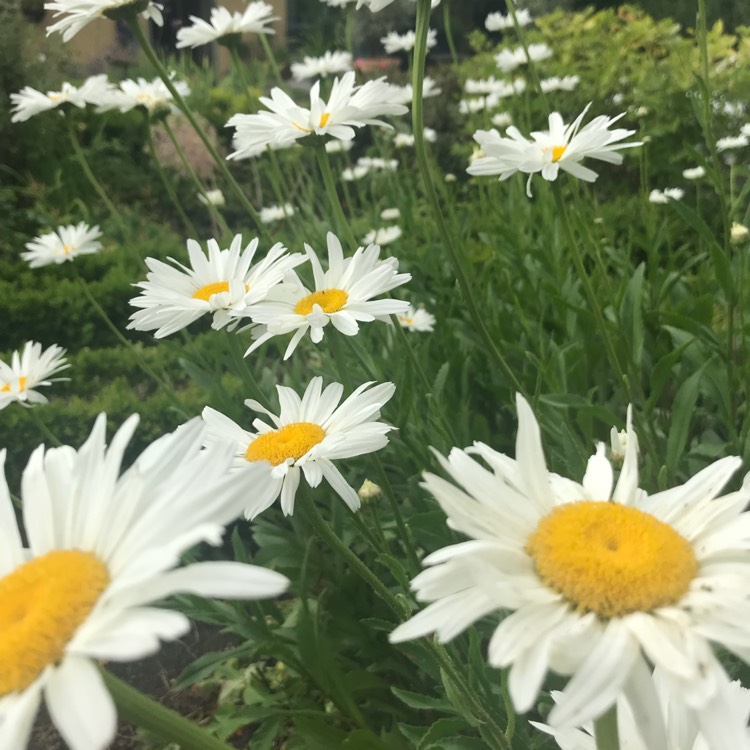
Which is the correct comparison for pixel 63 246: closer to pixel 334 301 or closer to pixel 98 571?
pixel 334 301

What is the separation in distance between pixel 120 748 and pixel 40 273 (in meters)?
1.99

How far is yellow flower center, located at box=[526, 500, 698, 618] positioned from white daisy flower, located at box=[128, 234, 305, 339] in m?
0.47

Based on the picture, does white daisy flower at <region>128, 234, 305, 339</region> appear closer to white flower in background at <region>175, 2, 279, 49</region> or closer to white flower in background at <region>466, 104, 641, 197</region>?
white flower in background at <region>466, 104, 641, 197</region>

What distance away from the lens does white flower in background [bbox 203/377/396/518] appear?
2.21 feet

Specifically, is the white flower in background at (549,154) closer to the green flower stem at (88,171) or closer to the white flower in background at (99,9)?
the white flower in background at (99,9)

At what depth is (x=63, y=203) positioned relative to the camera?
11.2 feet

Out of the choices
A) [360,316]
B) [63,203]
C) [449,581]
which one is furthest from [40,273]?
[449,581]

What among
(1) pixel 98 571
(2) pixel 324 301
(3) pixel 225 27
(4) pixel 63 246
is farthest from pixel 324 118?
(4) pixel 63 246

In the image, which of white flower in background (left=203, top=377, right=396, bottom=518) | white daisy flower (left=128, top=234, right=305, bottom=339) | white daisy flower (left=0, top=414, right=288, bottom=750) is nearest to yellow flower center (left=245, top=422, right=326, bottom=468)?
white flower in background (left=203, top=377, right=396, bottom=518)

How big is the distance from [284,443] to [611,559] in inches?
15.9

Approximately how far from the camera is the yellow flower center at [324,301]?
2.79 ft

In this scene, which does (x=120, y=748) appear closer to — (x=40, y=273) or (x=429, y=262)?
(x=429, y=262)

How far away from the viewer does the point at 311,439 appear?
2.40 ft

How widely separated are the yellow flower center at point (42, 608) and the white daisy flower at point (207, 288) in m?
0.43
